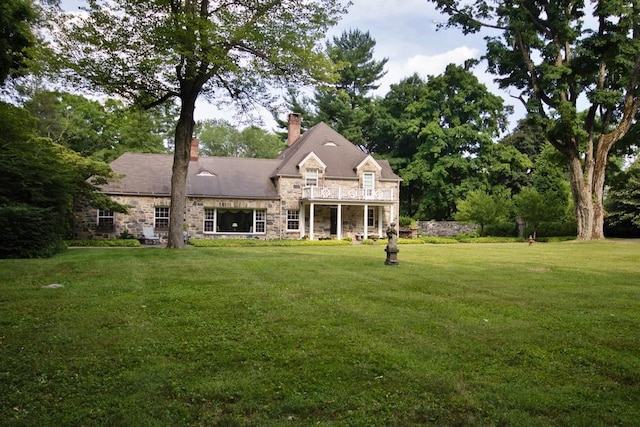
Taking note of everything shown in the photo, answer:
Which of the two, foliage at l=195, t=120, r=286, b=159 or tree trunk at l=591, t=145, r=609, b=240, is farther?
foliage at l=195, t=120, r=286, b=159

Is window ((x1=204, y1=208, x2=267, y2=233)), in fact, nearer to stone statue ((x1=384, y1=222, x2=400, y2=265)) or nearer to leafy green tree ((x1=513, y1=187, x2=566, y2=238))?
leafy green tree ((x1=513, y1=187, x2=566, y2=238))

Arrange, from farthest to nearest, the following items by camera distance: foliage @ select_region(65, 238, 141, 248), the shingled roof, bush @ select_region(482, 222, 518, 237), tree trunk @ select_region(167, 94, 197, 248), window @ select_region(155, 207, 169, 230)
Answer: bush @ select_region(482, 222, 518, 237) → the shingled roof → window @ select_region(155, 207, 169, 230) → foliage @ select_region(65, 238, 141, 248) → tree trunk @ select_region(167, 94, 197, 248)

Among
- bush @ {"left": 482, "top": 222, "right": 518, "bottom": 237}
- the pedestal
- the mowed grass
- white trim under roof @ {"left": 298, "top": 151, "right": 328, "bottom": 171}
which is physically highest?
white trim under roof @ {"left": 298, "top": 151, "right": 328, "bottom": 171}

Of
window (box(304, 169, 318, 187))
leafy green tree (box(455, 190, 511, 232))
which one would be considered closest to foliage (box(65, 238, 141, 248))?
window (box(304, 169, 318, 187))

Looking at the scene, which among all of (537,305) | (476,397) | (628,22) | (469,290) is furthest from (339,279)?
(628,22)

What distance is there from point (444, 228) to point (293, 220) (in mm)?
12779

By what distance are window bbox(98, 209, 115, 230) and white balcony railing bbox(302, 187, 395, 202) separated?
1090 centimetres

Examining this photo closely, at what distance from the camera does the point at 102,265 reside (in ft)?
35.4

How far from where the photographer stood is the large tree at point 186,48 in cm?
1468

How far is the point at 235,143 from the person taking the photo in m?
59.7

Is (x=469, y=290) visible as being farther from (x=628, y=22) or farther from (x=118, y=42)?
(x=628, y=22)

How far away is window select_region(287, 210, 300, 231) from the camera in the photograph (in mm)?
28938

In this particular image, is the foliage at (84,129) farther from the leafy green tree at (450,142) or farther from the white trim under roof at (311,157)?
the leafy green tree at (450,142)

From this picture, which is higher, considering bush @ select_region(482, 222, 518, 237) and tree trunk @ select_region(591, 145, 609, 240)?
tree trunk @ select_region(591, 145, 609, 240)
